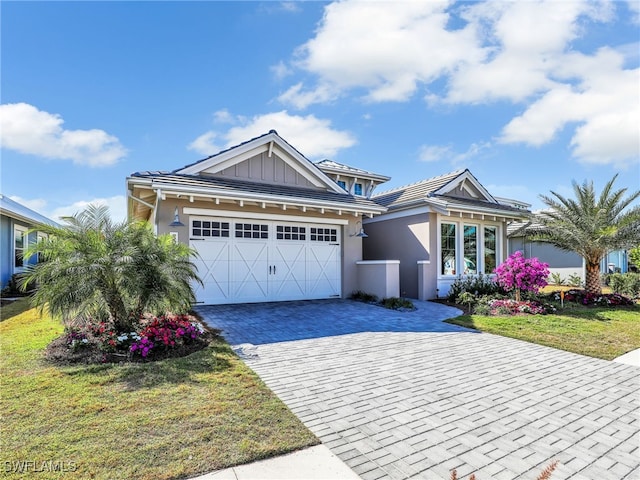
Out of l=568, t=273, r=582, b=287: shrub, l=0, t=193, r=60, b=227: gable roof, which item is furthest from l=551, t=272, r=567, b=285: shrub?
l=0, t=193, r=60, b=227: gable roof

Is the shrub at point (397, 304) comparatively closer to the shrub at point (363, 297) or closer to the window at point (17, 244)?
the shrub at point (363, 297)

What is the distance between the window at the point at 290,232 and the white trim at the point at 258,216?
0.30 metres

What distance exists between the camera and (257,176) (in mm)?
12672

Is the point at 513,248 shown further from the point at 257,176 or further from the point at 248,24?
the point at 248,24

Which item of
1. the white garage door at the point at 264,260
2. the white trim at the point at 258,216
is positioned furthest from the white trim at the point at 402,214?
the white garage door at the point at 264,260

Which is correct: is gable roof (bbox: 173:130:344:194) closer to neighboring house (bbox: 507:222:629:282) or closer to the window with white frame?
the window with white frame

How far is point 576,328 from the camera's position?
8750 millimetres

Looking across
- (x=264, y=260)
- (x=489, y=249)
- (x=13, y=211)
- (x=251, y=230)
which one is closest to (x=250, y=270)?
(x=264, y=260)

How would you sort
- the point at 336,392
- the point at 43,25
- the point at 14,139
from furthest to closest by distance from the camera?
the point at 14,139 < the point at 43,25 < the point at 336,392

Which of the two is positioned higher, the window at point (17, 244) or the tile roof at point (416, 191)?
the tile roof at point (416, 191)

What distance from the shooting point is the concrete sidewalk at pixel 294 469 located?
9.26 feet

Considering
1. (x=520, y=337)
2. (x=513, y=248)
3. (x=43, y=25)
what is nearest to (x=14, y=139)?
(x=43, y=25)

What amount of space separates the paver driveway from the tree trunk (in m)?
8.32

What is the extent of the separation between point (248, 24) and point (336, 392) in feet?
35.8
